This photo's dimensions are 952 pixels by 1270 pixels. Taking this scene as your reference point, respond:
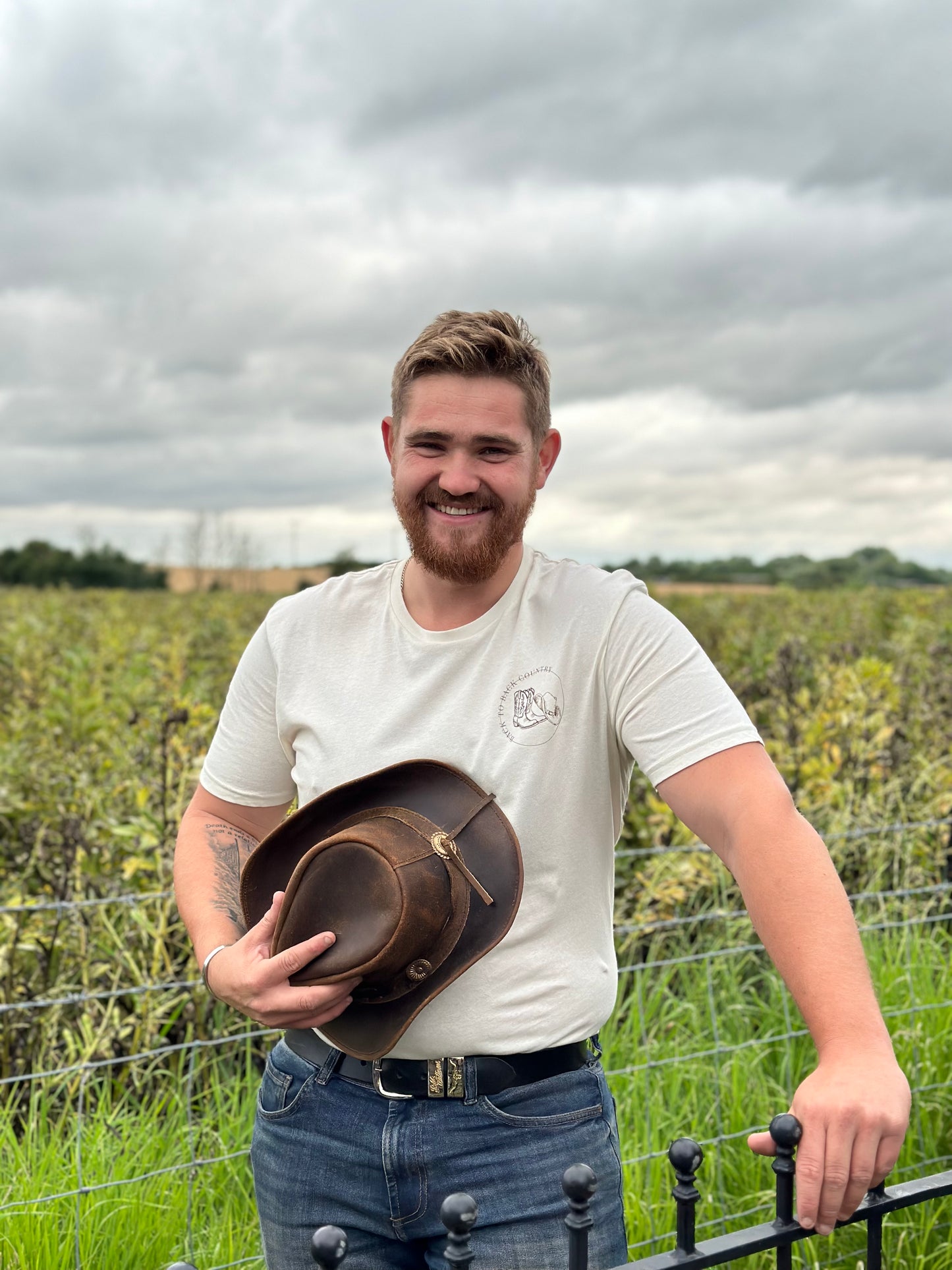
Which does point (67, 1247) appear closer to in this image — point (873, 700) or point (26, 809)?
point (26, 809)

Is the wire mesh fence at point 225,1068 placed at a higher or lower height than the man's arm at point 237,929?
lower

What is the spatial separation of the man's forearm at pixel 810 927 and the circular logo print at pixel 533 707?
371 millimetres

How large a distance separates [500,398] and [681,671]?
22.9 inches

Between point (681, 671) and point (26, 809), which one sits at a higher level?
point (681, 671)

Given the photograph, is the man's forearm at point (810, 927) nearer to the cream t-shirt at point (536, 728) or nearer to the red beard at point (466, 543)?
the cream t-shirt at point (536, 728)

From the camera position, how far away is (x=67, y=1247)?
104 inches

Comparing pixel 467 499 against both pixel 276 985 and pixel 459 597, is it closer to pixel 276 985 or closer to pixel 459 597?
pixel 459 597

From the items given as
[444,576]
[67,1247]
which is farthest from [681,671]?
[67,1247]

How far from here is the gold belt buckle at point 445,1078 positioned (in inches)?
70.8

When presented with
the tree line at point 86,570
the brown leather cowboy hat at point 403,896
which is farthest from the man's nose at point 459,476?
the tree line at point 86,570

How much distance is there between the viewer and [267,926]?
1803 mm

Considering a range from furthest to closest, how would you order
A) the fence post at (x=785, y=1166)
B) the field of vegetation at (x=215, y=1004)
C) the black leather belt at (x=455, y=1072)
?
1. the field of vegetation at (x=215, y=1004)
2. the black leather belt at (x=455, y=1072)
3. the fence post at (x=785, y=1166)

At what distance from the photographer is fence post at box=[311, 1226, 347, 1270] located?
1.25 m

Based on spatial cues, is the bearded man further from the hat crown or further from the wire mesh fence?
the wire mesh fence
